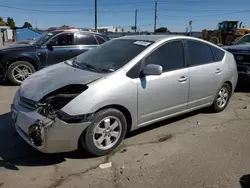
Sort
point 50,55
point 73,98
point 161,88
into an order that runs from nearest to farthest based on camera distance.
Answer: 1. point 73,98
2. point 161,88
3. point 50,55

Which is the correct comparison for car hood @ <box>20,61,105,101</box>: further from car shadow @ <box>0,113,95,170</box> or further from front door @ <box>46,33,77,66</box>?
front door @ <box>46,33,77,66</box>

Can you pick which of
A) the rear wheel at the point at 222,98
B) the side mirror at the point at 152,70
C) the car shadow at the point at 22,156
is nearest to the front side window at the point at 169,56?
the side mirror at the point at 152,70

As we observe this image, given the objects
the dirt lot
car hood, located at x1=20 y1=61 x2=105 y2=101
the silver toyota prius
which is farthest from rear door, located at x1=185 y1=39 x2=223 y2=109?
car hood, located at x1=20 y1=61 x2=105 y2=101

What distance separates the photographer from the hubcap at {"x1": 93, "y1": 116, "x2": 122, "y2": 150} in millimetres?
3453

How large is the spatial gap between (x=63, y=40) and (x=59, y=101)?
18.3ft

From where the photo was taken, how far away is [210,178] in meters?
3.12

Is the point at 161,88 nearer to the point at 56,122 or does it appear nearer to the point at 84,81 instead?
the point at 84,81

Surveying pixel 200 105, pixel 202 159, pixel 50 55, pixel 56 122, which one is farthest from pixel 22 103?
pixel 50 55

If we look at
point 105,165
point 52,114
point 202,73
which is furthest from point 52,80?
point 202,73

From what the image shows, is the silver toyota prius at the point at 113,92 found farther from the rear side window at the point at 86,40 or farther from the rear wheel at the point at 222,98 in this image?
the rear side window at the point at 86,40

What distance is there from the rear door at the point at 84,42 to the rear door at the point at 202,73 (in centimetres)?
457

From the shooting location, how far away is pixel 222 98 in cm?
543

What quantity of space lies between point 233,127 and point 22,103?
353cm

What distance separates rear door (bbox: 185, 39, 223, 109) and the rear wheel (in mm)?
240
